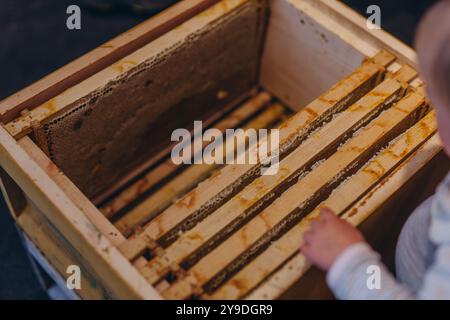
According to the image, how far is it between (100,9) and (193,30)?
0.84m

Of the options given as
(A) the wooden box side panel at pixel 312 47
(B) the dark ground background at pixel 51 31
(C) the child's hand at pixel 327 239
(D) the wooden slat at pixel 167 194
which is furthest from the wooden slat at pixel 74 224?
(B) the dark ground background at pixel 51 31

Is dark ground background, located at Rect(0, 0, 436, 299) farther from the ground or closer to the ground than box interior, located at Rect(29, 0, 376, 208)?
Answer: farther from the ground

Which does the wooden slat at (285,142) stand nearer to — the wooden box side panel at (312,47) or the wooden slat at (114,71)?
the wooden box side panel at (312,47)

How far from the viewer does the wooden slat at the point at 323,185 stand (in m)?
0.89

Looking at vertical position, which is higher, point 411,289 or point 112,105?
point 112,105

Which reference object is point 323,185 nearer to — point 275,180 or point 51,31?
point 275,180

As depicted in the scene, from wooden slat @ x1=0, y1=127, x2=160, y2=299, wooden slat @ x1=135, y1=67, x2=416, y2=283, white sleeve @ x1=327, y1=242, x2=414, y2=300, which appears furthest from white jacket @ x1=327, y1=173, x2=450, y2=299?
wooden slat @ x1=0, y1=127, x2=160, y2=299

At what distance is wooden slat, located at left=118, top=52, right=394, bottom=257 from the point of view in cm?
93

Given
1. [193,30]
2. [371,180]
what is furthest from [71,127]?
[371,180]

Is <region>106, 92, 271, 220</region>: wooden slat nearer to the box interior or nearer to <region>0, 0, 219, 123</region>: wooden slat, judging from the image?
the box interior

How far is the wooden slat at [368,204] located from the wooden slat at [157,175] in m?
0.53

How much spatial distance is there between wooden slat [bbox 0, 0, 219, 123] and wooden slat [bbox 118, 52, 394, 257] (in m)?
0.32
